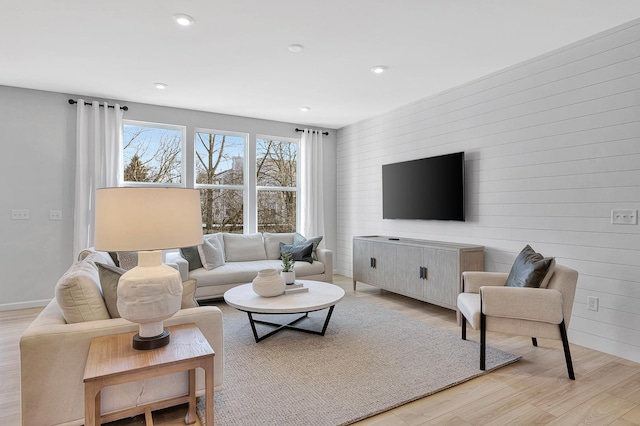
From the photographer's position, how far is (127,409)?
179cm

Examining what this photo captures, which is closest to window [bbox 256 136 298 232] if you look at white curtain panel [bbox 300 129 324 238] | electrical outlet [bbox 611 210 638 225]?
white curtain panel [bbox 300 129 324 238]

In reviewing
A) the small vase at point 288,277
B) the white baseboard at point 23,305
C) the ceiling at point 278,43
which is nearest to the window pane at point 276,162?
the ceiling at point 278,43

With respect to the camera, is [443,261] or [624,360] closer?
[624,360]

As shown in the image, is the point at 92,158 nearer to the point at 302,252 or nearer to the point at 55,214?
the point at 55,214

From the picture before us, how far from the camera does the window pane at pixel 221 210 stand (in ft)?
17.2

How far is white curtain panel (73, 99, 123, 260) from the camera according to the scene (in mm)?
4273

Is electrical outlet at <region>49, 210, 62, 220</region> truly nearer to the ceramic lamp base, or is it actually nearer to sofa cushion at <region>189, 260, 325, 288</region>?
sofa cushion at <region>189, 260, 325, 288</region>

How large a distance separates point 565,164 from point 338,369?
8.45 ft

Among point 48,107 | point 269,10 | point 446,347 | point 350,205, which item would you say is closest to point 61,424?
point 446,347

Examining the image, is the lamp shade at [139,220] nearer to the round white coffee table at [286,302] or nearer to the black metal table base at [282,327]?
the round white coffee table at [286,302]

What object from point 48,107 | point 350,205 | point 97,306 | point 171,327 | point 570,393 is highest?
point 48,107

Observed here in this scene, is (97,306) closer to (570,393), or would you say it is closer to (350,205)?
(570,393)

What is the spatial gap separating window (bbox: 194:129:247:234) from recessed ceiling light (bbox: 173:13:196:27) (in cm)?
259

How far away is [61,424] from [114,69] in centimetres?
318
